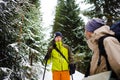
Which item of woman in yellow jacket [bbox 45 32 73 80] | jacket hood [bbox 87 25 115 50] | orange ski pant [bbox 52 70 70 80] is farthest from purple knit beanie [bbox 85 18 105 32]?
orange ski pant [bbox 52 70 70 80]

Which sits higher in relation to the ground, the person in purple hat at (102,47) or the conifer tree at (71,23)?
the conifer tree at (71,23)

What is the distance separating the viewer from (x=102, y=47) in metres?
3.67

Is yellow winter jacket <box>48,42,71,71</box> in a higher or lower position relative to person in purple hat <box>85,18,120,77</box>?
higher

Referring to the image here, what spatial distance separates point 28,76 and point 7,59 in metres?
0.95

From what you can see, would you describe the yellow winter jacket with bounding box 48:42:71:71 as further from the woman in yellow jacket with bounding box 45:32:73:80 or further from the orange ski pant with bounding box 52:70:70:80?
the orange ski pant with bounding box 52:70:70:80

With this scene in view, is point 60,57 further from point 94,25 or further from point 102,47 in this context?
point 102,47

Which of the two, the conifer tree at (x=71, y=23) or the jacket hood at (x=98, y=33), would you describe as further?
the conifer tree at (x=71, y=23)

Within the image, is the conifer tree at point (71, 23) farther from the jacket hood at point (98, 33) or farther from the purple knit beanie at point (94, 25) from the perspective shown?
the jacket hood at point (98, 33)

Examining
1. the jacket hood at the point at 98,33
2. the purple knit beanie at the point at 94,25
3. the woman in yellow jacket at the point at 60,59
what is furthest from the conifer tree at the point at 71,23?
the jacket hood at the point at 98,33

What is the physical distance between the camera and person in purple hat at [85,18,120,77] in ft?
11.4

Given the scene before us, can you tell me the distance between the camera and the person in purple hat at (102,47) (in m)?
3.47

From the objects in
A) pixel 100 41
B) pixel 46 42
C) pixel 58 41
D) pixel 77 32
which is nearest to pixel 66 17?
pixel 77 32

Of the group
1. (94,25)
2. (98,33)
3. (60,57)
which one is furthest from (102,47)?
(60,57)

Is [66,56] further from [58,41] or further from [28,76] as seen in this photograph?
[28,76]
